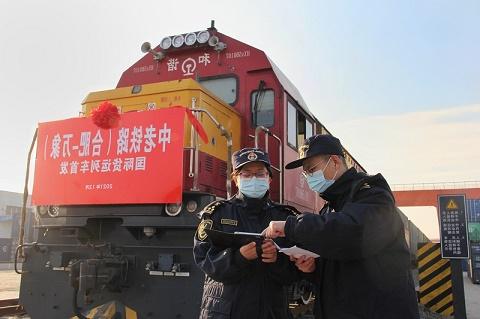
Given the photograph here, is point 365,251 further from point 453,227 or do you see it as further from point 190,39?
point 453,227

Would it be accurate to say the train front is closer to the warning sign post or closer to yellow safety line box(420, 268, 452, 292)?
the warning sign post

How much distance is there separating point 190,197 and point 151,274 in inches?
34.0

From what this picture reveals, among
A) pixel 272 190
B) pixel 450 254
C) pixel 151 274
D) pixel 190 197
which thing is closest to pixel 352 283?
pixel 190 197

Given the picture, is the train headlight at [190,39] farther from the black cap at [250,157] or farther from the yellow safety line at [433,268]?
the yellow safety line at [433,268]

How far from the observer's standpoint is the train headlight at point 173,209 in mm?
4441

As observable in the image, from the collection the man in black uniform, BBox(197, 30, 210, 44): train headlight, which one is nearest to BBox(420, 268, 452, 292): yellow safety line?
BBox(197, 30, 210, 44): train headlight

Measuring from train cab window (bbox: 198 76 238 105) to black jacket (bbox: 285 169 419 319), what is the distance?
14.7 feet

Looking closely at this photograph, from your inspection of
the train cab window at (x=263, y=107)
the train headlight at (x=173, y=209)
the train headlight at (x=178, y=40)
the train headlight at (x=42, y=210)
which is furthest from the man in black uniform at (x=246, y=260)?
the train headlight at (x=178, y=40)

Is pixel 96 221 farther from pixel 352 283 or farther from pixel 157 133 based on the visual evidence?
pixel 352 283

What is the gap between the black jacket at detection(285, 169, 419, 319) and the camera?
195 centimetres

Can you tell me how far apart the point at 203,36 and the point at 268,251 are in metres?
4.86

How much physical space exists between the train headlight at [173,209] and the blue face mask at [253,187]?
1.55m

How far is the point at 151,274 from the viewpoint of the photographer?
4523mm

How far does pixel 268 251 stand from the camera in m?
2.40
